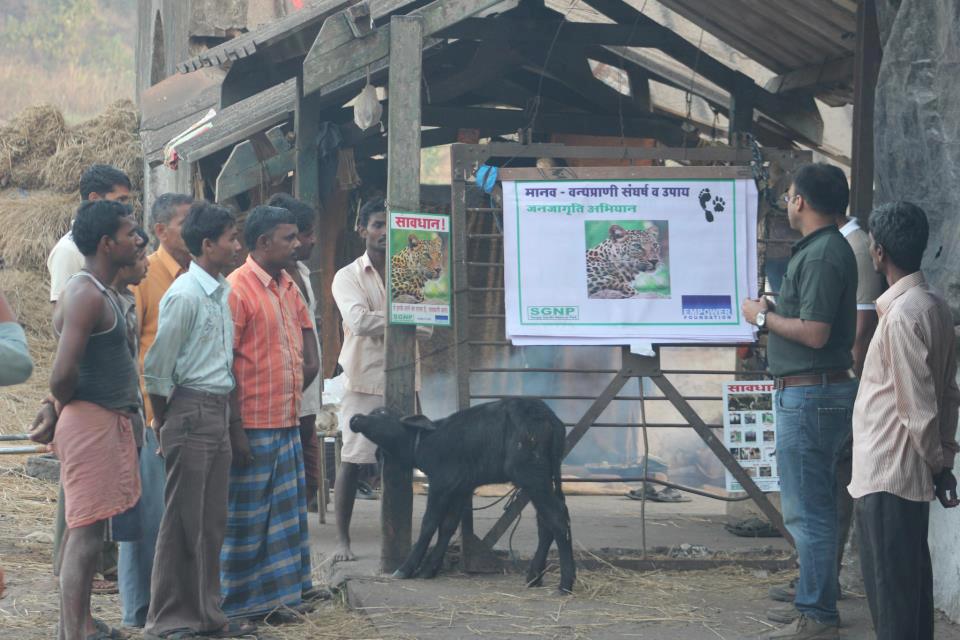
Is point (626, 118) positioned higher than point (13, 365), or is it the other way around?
point (626, 118)

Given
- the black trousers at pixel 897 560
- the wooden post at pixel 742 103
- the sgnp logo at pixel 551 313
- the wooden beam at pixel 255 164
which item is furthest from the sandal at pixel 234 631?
the wooden post at pixel 742 103

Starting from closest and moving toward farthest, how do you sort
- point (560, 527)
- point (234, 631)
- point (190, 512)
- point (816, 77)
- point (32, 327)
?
point (190, 512) < point (234, 631) < point (560, 527) < point (816, 77) < point (32, 327)

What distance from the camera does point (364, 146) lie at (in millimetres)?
11375

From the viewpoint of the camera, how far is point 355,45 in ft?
23.6

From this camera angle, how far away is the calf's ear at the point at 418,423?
710 centimetres

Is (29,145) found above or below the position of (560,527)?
above

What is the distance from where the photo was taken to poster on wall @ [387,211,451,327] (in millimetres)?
7121

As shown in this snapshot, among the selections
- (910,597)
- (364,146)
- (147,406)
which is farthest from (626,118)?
(910,597)

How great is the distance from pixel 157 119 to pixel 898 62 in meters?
7.88

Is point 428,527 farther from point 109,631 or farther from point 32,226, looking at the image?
point 32,226

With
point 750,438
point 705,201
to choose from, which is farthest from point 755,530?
point 705,201

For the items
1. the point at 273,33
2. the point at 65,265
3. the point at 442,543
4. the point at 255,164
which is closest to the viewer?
the point at 65,265

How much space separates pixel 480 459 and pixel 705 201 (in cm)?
202

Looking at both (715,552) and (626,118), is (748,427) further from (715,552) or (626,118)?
(626,118)
